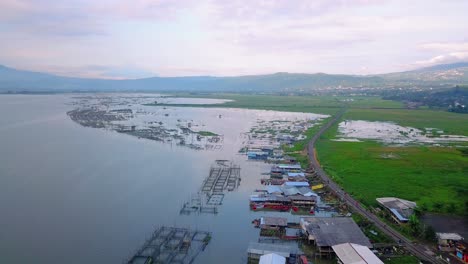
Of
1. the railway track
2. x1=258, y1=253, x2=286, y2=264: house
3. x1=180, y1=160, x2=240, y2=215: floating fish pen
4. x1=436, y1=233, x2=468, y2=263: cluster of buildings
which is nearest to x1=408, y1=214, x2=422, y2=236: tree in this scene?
the railway track

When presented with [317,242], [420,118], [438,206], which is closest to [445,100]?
[420,118]

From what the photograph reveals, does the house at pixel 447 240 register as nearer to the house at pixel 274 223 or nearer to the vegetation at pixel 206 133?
the house at pixel 274 223

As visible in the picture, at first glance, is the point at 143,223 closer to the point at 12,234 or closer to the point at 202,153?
the point at 12,234

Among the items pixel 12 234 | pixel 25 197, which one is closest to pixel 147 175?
pixel 25 197

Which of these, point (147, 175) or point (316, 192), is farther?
point (147, 175)

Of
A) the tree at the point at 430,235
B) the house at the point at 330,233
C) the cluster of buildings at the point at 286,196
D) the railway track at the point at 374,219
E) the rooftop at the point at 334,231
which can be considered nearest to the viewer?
the railway track at the point at 374,219

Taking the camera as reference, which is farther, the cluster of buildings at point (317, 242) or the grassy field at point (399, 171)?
the grassy field at point (399, 171)

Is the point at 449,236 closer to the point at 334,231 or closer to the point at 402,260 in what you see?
the point at 402,260

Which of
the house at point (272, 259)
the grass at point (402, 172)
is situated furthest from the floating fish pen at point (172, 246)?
the grass at point (402, 172)
